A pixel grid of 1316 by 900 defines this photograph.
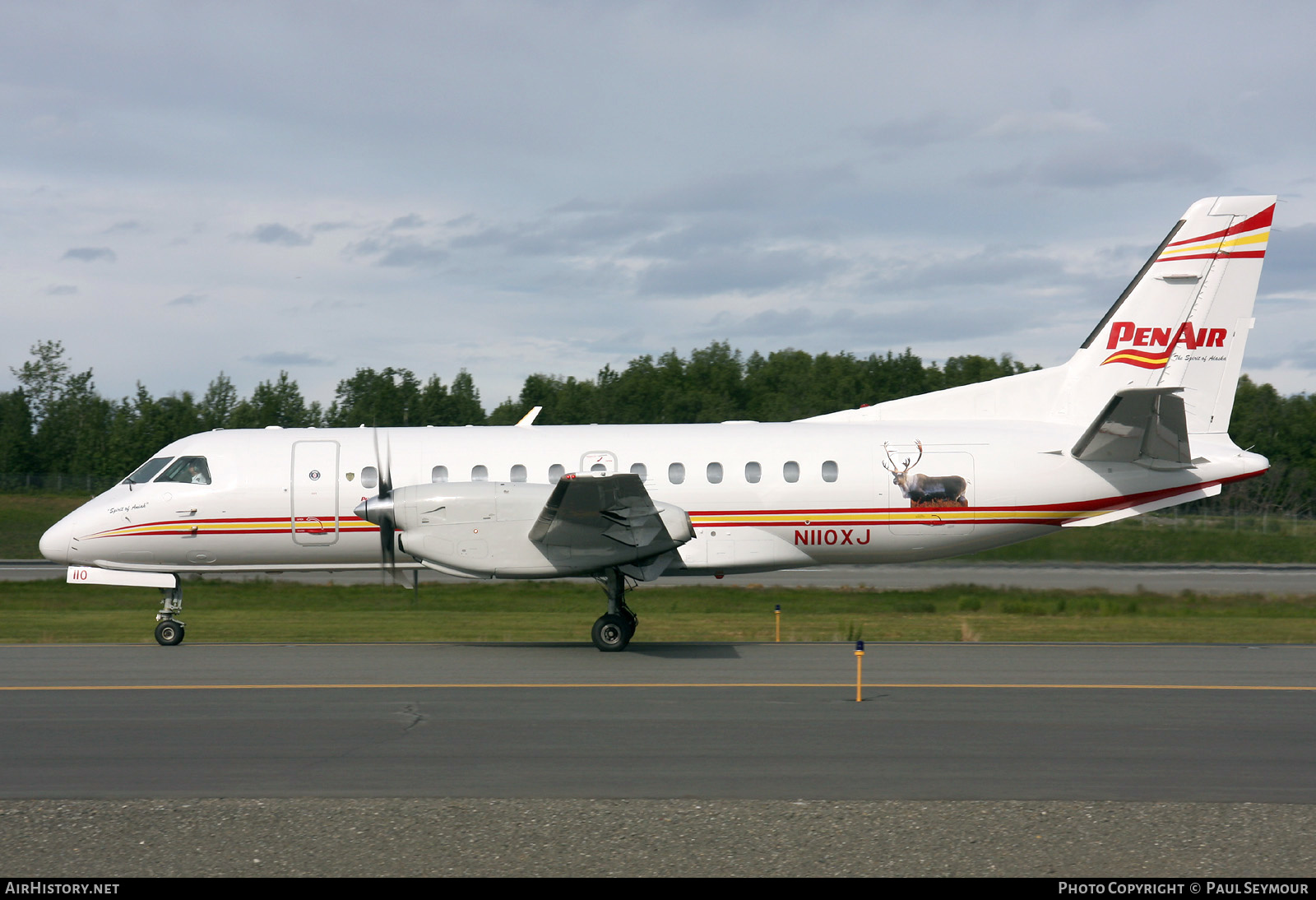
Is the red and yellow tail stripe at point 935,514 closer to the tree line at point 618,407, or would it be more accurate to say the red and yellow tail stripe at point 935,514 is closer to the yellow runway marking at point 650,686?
the yellow runway marking at point 650,686

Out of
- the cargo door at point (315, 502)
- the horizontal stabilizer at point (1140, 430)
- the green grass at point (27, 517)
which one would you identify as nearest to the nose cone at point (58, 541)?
the cargo door at point (315, 502)

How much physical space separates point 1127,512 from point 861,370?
52780mm

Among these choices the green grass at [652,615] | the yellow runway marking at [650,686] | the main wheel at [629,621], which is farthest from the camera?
the green grass at [652,615]

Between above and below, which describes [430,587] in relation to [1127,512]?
below

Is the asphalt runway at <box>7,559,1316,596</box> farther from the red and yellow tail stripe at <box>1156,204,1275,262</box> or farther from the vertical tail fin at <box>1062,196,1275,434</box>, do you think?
the red and yellow tail stripe at <box>1156,204,1275,262</box>

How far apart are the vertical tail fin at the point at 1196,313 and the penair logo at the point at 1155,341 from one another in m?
0.01

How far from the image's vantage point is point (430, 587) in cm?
2942

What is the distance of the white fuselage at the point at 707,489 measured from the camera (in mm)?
15953

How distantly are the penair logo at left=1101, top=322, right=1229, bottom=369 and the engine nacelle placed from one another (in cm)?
786

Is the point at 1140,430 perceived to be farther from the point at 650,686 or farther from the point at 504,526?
the point at 504,526

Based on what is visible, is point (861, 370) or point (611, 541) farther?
point (861, 370)

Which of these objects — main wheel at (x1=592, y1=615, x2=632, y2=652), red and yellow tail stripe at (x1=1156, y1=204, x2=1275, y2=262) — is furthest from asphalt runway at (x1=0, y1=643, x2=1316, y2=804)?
red and yellow tail stripe at (x1=1156, y1=204, x2=1275, y2=262)

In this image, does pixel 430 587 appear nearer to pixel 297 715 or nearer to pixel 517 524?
pixel 517 524
